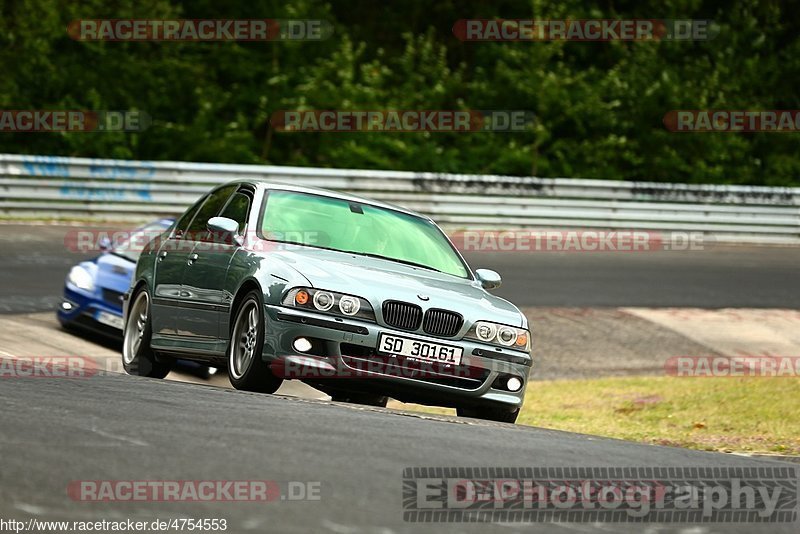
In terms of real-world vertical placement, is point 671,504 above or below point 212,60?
below

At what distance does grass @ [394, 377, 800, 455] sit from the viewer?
32.4 ft

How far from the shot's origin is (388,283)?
27.8ft

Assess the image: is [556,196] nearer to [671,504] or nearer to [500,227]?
[500,227]

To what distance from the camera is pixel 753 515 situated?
17.7ft

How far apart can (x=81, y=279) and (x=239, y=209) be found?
474cm

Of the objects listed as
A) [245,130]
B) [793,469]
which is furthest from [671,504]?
[245,130]

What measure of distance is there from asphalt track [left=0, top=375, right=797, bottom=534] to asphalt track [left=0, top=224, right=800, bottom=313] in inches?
331

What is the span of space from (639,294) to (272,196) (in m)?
9.86

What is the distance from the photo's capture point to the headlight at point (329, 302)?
324 inches
